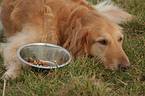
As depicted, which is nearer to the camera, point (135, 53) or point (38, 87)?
point (38, 87)

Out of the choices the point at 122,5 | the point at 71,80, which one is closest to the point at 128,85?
the point at 71,80

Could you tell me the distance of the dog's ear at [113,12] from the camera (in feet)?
14.5

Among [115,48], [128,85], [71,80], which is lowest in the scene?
[128,85]

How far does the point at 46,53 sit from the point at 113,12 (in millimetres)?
2372

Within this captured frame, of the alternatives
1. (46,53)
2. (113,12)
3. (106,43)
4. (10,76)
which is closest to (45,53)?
(46,53)

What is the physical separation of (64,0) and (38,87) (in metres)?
1.63

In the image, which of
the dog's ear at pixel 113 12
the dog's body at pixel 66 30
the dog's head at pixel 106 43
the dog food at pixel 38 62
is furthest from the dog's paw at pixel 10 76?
the dog's ear at pixel 113 12

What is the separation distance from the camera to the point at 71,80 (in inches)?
88.0

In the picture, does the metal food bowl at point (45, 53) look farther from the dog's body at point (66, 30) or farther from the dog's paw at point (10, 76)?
the dog's paw at point (10, 76)

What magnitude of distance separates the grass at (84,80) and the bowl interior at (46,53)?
280mm

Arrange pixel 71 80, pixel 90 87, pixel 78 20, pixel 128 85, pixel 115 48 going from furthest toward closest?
pixel 78 20, pixel 115 48, pixel 128 85, pixel 71 80, pixel 90 87

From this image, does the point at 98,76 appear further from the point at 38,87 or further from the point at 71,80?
the point at 38,87

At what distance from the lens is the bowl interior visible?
2.91 m

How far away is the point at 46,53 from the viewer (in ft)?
9.97
